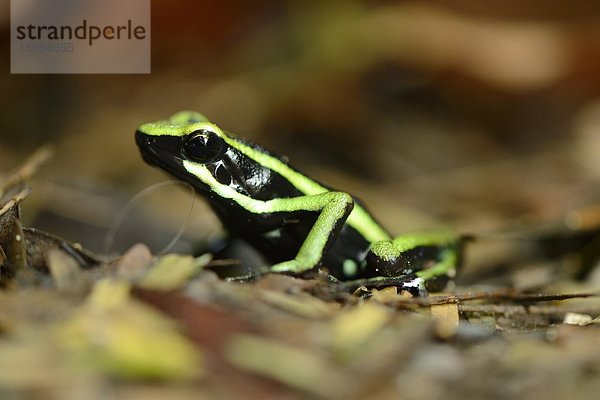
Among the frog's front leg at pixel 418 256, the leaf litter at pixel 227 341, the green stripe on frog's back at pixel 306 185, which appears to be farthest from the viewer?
the green stripe on frog's back at pixel 306 185

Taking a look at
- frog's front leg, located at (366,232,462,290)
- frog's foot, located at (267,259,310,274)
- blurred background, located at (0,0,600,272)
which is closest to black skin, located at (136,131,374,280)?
frog's front leg, located at (366,232,462,290)

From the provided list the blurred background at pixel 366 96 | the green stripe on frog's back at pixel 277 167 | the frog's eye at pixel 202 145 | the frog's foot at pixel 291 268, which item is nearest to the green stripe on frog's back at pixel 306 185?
the green stripe on frog's back at pixel 277 167

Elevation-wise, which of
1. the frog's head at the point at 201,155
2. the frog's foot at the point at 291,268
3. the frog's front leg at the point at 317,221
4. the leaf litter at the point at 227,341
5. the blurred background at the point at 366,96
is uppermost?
the blurred background at the point at 366,96

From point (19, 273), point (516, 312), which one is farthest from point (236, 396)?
point (516, 312)

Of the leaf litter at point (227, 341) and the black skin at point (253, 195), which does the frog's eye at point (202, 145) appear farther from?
the leaf litter at point (227, 341)

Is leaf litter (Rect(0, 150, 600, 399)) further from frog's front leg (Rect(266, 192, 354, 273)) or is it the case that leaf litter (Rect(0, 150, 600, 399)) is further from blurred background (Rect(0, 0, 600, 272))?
blurred background (Rect(0, 0, 600, 272))

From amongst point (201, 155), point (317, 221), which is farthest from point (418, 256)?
point (201, 155)

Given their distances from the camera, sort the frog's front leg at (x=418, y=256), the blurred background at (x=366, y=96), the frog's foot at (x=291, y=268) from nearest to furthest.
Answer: the frog's foot at (x=291, y=268), the frog's front leg at (x=418, y=256), the blurred background at (x=366, y=96)
